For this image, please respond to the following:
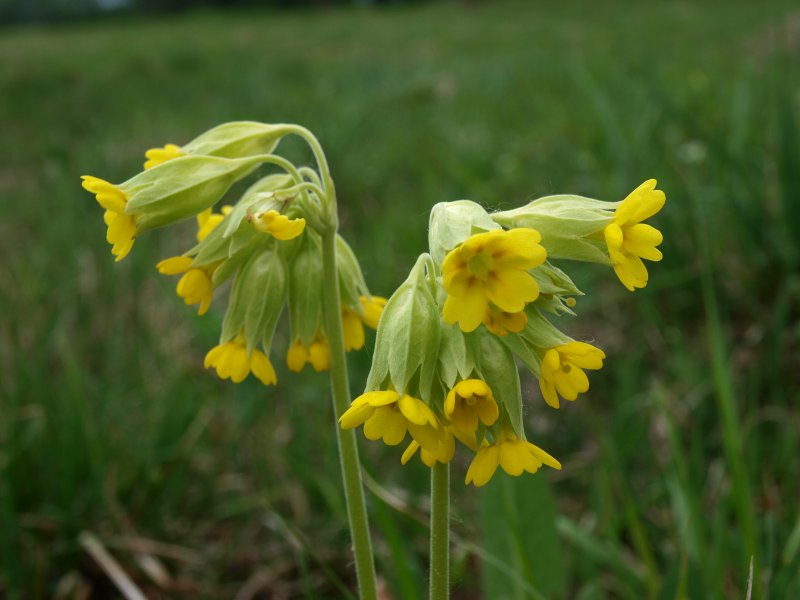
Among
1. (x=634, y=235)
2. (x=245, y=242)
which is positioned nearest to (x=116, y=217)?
(x=245, y=242)

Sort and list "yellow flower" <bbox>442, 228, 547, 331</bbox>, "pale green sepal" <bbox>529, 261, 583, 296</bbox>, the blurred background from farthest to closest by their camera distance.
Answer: the blurred background, "pale green sepal" <bbox>529, 261, 583, 296</bbox>, "yellow flower" <bbox>442, 228, 547, 331</bbox>

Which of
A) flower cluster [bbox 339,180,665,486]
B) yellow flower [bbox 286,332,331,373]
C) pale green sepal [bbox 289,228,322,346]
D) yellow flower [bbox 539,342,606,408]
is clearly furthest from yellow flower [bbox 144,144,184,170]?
yellow flower [bbox 539,342,606,408]

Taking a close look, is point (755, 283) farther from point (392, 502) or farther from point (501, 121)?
point (501, 121)

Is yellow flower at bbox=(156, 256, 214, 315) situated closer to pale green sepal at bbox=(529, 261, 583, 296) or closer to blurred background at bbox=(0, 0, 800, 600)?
blurred background at bbox=(0, 0, 800, 600)

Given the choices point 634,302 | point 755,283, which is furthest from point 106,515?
point 755,283

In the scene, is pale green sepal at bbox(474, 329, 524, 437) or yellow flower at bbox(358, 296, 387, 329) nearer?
pale green sepal at bbox(474, 329, 524, 437)
